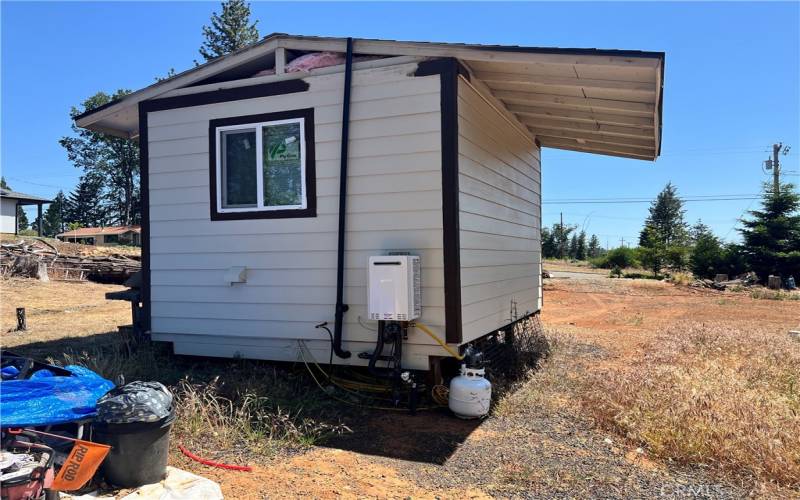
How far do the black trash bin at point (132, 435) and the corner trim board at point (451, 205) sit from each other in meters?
2.49

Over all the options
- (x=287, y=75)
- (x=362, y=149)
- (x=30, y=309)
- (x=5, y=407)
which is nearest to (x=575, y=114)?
(x=362, y=149)

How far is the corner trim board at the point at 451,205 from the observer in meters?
4.75

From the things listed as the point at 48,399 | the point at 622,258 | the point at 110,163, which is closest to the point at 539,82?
the point at 48,399

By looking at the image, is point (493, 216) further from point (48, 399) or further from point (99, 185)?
point (99, 185)

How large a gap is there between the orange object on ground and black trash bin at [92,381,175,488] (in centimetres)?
15

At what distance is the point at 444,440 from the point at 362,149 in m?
2.67

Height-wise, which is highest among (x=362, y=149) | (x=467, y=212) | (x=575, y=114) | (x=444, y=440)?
(x=575, y=114)

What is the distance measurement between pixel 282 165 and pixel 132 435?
10.2 ft

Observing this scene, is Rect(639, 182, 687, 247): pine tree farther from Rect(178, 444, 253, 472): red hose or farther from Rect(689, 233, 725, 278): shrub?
Rect(178, 444, 253, 472): red hose

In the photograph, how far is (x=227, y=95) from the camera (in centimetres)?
565

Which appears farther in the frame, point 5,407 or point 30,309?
point 30,309

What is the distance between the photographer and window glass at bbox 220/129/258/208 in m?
5.58

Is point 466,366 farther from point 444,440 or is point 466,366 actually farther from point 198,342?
point 198,342

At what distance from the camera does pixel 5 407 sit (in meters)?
3.04
